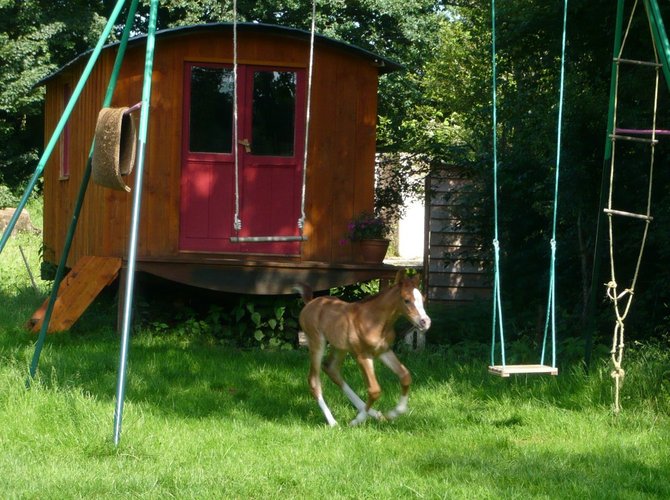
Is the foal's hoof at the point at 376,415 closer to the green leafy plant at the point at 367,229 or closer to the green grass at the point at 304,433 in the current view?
the green grass at the point at 304,433

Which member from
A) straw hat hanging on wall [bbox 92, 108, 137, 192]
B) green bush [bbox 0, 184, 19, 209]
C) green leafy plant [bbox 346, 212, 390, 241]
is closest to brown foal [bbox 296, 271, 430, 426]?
straw hat hanging on wall [bbox 92, 108, 137, 192]

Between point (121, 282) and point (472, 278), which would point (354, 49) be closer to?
point (121, 282)

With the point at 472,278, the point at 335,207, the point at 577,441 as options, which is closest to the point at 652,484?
the point at 577,441

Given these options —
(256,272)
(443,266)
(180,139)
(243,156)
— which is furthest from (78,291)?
(443,266)

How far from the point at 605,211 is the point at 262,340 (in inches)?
209

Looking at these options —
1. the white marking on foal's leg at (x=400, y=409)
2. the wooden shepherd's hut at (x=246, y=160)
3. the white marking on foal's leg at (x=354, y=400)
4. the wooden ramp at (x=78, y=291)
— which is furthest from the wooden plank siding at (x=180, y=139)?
the white marking on foal's leg at (x=400, y=409)

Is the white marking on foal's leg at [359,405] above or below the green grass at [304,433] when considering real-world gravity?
above

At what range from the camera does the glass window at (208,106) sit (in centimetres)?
1212

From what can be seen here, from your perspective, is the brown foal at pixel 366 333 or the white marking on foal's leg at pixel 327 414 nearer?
the brown foal at pixel 366 333

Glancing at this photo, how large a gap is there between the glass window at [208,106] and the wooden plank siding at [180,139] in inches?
6.5

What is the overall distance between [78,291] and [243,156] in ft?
7.95

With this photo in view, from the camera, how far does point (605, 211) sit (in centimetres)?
816

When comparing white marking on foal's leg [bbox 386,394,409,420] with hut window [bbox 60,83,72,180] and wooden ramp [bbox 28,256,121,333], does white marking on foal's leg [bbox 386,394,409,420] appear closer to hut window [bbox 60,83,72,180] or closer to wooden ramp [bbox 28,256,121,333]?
wooden ramp [bbox 28,256,121,333]

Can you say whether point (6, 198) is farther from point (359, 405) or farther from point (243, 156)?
point (359, 405)
